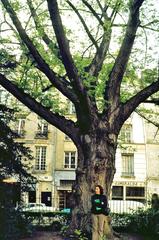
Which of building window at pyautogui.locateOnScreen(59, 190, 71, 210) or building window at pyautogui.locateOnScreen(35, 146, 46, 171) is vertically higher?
building window at pyautogui.locateOnScreen(35, 146, 46, 171)

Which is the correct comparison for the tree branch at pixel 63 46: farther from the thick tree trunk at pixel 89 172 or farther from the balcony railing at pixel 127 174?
the balcony railing at pixel 127 174

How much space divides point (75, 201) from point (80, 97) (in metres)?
3.30

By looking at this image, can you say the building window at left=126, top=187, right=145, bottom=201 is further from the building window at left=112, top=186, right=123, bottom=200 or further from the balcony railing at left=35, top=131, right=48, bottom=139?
the balcony railing at left=35, top=131, right=48, bottom=139

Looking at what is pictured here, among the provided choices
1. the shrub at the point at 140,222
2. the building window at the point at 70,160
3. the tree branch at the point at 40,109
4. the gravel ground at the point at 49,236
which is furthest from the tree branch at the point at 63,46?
the building window at the point at 70,160

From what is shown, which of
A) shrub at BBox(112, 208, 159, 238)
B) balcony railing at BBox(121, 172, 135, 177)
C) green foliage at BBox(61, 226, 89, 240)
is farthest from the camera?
balcony railing at BBox(121, 172, 135, 177)

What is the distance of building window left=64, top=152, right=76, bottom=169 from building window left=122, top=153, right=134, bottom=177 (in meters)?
5.53

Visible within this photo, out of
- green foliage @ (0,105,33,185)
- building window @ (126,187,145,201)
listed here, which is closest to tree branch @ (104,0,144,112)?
green foliage @ (0,105,33,185)

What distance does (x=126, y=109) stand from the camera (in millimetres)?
11758

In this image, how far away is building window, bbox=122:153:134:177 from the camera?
38.1 m

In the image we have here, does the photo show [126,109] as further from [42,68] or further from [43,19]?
[43,19]

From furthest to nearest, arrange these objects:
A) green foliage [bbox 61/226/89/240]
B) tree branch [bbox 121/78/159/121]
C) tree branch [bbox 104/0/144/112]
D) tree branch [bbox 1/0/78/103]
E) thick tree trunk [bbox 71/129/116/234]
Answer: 1. tree branch [bbox 121/78/159/121]
2. tree branch [bbox 104/0/144/112]
3. thick tree trunk [bbox 71/129/116/234]
4. green foliage [bbox 61/226/89/240]
5. tree branch [bbox 1/0/78/103]

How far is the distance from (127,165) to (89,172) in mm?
28356

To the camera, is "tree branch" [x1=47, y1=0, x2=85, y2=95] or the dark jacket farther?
the dark jacket

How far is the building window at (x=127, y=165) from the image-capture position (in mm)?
38125
